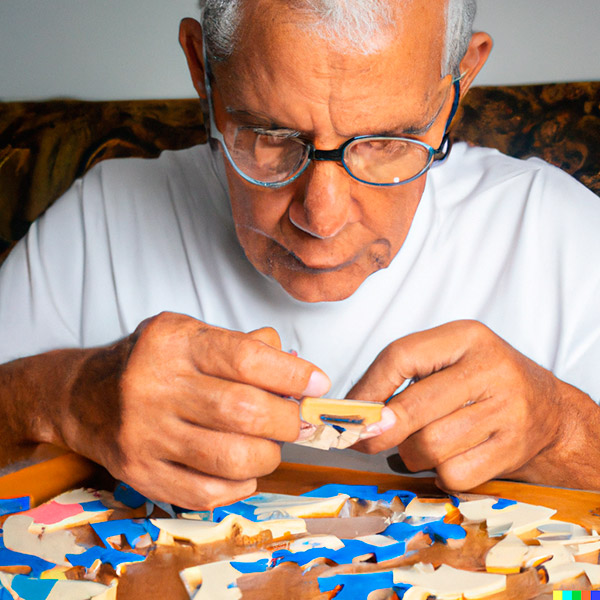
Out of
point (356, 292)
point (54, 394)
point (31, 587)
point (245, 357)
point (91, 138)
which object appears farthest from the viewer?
A: point (91, 138)

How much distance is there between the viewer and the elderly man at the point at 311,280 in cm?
58

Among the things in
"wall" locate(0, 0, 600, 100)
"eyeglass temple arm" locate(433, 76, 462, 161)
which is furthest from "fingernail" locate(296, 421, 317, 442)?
"wall" locate(0, 0, 600, 100)

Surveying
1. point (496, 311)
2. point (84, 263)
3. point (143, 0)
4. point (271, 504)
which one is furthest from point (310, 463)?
point (143, 0)

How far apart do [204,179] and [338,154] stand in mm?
394

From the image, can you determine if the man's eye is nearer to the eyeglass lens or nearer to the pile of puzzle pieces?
the eyeglass lens

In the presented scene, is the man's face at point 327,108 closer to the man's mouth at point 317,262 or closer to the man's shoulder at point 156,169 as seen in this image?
the man's mouth at point 317,262

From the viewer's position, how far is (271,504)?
1.87 feet

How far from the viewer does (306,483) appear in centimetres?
62

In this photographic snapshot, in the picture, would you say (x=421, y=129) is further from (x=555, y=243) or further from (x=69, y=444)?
(x=69, y=444)

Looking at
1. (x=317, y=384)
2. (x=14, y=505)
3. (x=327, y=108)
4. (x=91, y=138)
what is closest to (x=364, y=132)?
(x=327, y=108)

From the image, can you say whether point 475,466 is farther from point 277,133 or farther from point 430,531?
point 277,133

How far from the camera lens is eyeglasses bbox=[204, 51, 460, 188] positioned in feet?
2.28

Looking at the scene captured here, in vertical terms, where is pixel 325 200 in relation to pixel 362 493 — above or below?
above

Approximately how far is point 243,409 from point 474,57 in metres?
0.56
